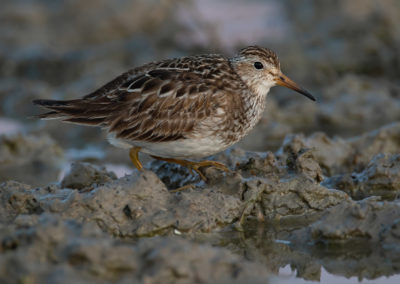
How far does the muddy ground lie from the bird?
15.8 inches

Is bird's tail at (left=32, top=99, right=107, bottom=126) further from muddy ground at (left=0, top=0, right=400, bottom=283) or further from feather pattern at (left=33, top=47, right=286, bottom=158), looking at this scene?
muddy ground at (left=0, top=0, right=400, bottom=283)

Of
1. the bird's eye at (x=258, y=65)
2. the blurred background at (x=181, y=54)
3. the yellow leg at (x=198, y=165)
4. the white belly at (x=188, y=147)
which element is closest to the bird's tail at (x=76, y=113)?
the white belly at (x=188, y=147)

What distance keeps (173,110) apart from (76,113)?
111 centimetres

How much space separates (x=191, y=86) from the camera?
7.16 m

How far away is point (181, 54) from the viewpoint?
13492 mm

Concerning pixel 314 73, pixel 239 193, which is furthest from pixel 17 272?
pixel 314 73

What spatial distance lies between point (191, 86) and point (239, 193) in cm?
134

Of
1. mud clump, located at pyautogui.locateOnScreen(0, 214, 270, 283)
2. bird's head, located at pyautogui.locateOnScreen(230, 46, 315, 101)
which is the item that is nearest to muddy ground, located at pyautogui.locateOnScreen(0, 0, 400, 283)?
mud clump, located at pyautogui.locateOnScreen(0, 214, 270, 283)

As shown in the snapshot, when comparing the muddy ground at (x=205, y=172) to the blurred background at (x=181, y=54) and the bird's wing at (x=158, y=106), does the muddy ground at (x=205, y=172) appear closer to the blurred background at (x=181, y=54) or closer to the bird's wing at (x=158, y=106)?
the blurred background at (x=181, y=54)

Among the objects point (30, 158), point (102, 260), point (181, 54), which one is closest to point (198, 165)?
point (102, 260)

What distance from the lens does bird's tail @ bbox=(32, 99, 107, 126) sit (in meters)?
7.23

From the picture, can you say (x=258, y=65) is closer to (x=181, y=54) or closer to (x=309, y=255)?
(x=309, y=255)

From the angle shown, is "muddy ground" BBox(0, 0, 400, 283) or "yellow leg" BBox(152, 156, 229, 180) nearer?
"muddy ground" BBox(0, 0, 400, 283)

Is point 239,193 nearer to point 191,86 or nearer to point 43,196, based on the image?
point 191,86
